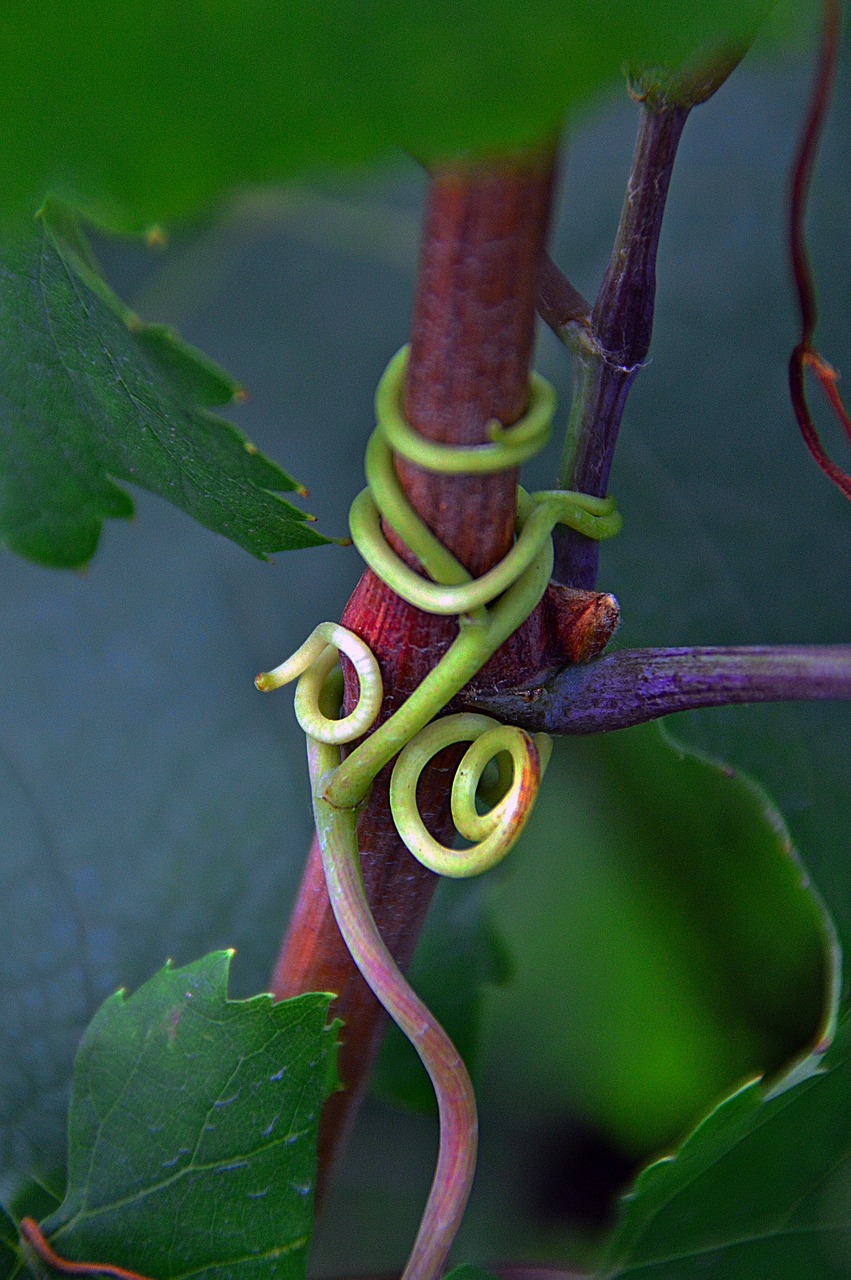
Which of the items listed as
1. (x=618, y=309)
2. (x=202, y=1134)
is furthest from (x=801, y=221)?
(x=202, y=1134)

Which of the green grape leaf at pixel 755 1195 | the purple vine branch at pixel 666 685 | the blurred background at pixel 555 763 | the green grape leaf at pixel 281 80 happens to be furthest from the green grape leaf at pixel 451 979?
the green grape leaf at pixel 281 80

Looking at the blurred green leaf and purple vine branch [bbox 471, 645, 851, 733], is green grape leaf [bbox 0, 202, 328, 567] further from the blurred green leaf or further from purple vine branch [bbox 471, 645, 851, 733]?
the blurred green leaf

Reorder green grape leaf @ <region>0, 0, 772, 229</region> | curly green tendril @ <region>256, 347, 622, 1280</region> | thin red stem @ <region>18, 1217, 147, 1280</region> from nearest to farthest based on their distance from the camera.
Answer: green grape leaf @ <region>0, 0, 772, 229</region>
curly green tendril @ <region>256, 347, 622, 1280</region>
thin red stem @ <region>18, 1217, 147, 1280</region>

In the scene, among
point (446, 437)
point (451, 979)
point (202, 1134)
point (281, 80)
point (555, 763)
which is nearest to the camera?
point (281, 80)

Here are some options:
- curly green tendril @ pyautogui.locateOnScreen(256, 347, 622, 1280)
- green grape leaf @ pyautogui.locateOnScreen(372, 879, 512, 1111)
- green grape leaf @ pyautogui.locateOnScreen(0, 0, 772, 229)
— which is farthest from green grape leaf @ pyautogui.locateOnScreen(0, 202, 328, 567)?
green grape leaf @ pyautogui.locateOnScreen(372, 879, 512, 1111)

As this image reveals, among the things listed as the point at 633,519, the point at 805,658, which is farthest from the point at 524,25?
the point at 633,519

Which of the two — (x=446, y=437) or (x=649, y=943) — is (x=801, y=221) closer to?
(x=446, y=437)

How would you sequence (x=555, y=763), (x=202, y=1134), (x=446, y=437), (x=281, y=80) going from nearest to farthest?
(x=281, y=80), (x=446, y=437), (x=202, y=1134), (x=555, y=763)
